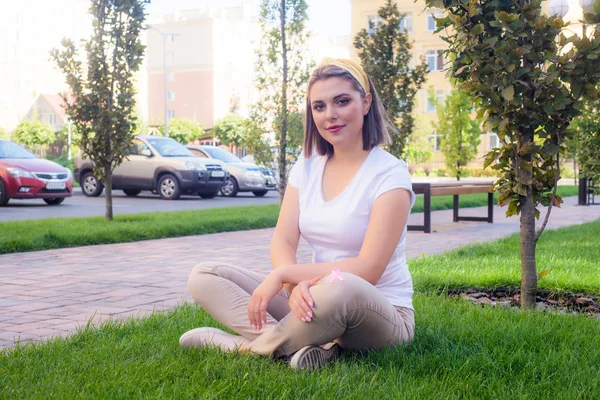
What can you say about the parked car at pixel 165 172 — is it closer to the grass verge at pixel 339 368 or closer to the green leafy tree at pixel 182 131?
the grass verge at pixel 339 368

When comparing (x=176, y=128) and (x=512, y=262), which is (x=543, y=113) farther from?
(x=176, y=128)

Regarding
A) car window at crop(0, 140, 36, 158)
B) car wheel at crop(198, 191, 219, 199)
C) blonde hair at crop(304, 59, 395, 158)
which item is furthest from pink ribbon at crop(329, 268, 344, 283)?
car wheel at crop(198, 191, 219, 199)

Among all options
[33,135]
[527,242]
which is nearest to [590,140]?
[527,242]

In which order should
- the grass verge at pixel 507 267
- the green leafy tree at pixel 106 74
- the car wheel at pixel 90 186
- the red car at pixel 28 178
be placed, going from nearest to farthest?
the grass verge at pixel 507 267 < the green leafy tree at pixel 106 74 < the red car at pixel 28 178 < the car wheel at pixel 90 186

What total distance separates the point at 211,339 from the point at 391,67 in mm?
10570

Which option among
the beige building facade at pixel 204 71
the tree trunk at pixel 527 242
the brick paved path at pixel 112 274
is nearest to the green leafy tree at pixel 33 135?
the beige building facade at pixel 204 71

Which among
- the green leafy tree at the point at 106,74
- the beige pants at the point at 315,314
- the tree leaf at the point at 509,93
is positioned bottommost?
the beige pants at the point at 315,314

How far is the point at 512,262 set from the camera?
23.3ft

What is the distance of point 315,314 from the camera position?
10.8ft

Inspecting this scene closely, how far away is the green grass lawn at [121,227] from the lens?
9258mm

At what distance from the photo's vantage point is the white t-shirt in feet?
11.8

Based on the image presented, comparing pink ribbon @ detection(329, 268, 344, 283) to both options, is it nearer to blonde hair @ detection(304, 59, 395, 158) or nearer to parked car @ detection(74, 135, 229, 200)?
blonde hair @ detection(304, 59, 395, 158)

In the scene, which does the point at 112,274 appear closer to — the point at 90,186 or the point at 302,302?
the point at 302,302

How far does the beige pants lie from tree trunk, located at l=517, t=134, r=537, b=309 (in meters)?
1.58
